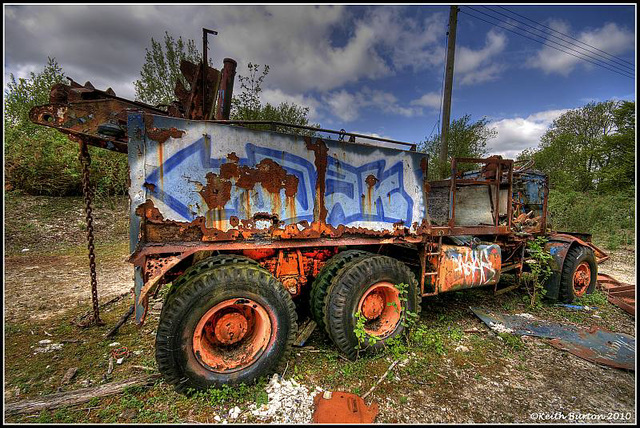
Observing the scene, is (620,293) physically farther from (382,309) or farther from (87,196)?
(87,196)

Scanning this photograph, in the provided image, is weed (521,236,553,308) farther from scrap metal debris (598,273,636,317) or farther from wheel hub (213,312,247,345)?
wheel hub (213,312,247,345)

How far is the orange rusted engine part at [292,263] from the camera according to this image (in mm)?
3322

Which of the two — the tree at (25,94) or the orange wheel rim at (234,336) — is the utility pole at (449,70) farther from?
the tree at (25,94)

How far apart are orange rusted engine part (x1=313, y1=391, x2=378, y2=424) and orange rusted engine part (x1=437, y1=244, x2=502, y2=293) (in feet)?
7.36

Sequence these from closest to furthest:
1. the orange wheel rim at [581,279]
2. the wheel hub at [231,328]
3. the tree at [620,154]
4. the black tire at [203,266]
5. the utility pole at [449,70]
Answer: the black tire at [203,266], the wheel hub at [231,328], the orange wheel rim at [581,279], the utility pole at [449,70], the tree at [620,154]

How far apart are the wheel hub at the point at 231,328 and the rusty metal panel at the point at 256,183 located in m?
0.87

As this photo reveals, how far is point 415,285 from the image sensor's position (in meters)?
3.76

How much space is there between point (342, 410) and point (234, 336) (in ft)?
4.32

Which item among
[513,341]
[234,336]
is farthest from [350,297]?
[513,341]

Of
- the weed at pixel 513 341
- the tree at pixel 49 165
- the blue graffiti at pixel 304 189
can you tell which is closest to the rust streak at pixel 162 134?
the blue graffiti at pixel 304 189

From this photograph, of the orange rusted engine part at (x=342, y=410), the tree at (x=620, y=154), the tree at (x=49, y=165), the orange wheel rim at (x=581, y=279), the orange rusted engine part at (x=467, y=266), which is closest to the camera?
the orange rusted engine part at (x=342, y=410)

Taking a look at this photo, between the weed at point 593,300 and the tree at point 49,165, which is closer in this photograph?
the weed at point 593,300

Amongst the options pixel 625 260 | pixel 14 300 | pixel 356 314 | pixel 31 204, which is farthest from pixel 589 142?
pixel 31 204

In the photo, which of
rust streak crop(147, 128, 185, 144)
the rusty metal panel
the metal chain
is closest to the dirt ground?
the metal chain
